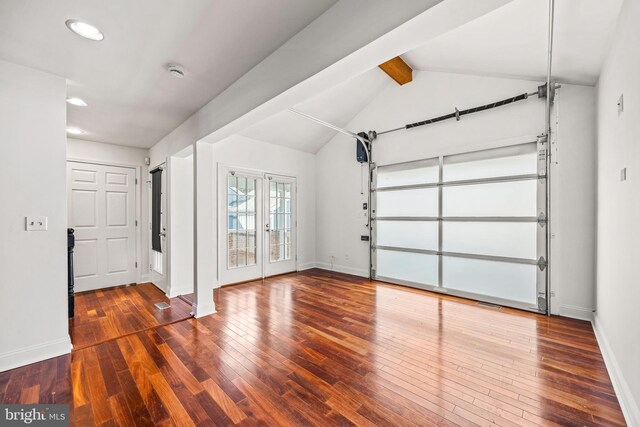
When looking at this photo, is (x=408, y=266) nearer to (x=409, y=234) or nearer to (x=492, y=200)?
(x=409, y=234)

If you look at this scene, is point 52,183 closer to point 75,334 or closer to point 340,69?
point 75,334

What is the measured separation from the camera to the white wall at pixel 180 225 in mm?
4180

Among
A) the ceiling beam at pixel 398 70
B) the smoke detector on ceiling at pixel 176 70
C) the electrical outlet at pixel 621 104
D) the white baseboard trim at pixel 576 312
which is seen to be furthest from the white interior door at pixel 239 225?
the electrical outlet at pixel 621 104

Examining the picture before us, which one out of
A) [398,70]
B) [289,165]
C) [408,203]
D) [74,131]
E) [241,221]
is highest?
[398,70]

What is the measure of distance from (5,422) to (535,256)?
5288 millimetres

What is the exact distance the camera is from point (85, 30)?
1928mm

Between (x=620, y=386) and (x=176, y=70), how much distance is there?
4.32 metres

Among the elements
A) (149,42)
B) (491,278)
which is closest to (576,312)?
(491,278)

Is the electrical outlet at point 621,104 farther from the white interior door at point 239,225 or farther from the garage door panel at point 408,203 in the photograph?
the white interior door at point 239,225

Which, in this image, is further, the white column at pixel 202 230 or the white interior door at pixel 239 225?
the white interior door at pixel 239 225

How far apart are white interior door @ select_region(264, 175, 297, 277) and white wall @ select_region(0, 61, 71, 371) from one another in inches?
129

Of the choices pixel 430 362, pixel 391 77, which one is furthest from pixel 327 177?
pixel 430 362

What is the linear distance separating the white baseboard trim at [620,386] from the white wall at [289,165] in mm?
4822

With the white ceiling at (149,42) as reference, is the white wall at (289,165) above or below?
below
